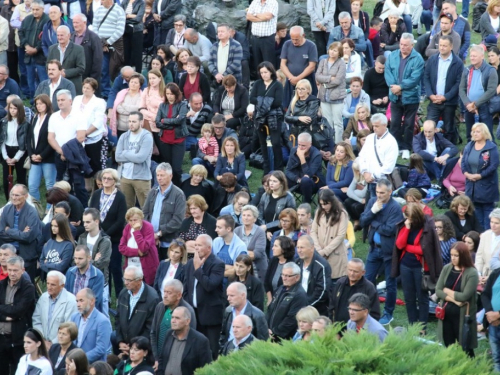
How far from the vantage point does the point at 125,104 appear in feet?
51.6

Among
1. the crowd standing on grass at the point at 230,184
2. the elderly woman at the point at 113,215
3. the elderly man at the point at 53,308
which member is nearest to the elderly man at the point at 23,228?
the crowd standing on grass at the point at 230,184

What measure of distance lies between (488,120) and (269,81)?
140 inches

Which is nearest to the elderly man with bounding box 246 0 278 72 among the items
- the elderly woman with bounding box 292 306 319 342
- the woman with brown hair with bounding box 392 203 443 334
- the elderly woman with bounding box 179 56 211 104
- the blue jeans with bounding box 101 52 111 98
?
the elderly woman with bounding box 179 56 211 104

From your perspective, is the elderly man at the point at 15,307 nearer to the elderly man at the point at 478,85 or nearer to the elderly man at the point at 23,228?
the elderly man at the point at 23,228

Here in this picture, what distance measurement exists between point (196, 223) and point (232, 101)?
396cm

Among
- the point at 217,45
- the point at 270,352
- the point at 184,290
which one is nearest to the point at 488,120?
the point at 217,45

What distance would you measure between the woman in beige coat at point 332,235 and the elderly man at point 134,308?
7.30ft

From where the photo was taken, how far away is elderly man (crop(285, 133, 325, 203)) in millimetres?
14805

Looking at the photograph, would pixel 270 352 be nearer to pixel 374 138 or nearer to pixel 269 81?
pixel 374 138

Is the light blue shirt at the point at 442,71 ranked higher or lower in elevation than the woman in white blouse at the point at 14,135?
higher

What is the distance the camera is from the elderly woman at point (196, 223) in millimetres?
12930

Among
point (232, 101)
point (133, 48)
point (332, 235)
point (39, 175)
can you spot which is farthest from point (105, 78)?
point (332, 235)

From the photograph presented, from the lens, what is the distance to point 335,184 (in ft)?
48.5

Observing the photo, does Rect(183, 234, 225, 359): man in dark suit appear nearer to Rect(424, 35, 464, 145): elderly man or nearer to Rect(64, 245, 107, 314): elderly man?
Rect(64, 245, 107, 314): elderly man
